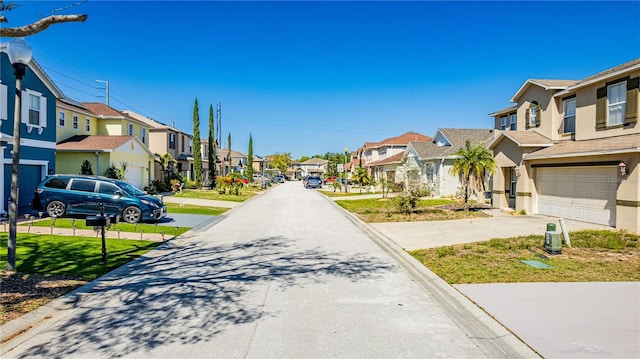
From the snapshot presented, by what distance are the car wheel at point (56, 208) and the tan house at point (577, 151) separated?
1991 centimetres

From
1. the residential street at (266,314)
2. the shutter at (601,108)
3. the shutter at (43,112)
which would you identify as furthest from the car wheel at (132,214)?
the shutter at (601,108)

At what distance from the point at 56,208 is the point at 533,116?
2238 cm

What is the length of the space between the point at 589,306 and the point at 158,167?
3667 centimetres

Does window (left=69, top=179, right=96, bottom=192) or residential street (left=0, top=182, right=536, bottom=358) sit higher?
window (left=69, top=179, right=96, bottom=192)

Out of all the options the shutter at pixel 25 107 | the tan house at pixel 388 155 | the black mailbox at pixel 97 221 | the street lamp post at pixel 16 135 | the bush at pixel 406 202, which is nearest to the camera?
the street lamp post at pixel 16 135

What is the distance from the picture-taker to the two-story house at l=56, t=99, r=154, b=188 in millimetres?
25109

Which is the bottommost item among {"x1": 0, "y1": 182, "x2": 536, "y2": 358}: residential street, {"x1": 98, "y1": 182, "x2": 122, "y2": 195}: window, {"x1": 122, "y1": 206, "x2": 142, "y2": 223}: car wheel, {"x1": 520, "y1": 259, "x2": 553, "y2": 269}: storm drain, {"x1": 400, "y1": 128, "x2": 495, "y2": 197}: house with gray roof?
{"x1": 0, "y1": 182, "x2": 536, "y2": 358}: residential street

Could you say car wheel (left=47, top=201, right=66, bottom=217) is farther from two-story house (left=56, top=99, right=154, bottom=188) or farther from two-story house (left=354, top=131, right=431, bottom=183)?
two-story house (left=354, top=131, right=431, bottom=183)

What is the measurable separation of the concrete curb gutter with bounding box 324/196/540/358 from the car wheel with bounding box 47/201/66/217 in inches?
532

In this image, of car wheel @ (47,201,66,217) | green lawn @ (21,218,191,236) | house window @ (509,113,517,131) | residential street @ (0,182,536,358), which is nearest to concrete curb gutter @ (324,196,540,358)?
residential street @ (0,182,536,358)

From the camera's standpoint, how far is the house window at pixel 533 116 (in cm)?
2056

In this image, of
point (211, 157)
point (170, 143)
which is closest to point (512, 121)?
point (211, 157)

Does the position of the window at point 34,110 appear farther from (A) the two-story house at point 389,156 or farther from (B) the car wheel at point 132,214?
(A) the two-story house at point 389,156

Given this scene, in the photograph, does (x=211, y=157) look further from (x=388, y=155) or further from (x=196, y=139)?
(x=388, y=155)
